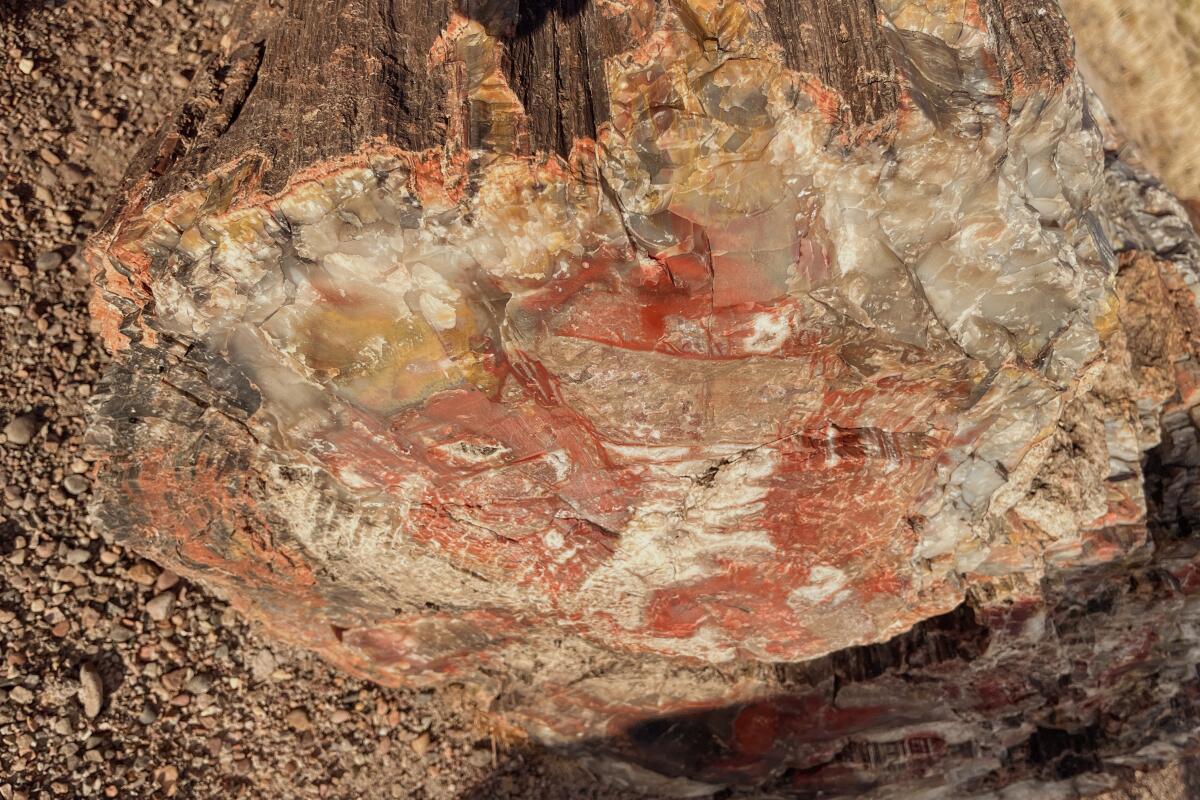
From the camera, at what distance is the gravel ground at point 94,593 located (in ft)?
9.56

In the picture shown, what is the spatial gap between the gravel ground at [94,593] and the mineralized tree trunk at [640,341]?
0.53 metres

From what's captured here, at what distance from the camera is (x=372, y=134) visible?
1750mm

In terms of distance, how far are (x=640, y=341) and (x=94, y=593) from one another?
222 centimetres

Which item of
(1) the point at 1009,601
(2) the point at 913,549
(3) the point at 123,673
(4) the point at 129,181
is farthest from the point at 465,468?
(1) the point at 1009,601

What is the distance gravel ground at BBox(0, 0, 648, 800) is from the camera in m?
2.91

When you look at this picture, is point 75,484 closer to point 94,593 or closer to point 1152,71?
point 94,593

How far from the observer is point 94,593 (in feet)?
9.89

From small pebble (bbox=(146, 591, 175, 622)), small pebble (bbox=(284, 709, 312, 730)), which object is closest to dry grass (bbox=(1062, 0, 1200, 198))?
small pebble (bbox=(284, 709, 312, 730))

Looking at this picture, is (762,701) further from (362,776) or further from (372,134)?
(372,134)

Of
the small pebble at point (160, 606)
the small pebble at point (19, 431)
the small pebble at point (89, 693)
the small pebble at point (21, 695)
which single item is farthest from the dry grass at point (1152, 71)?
the small pebble at point (21, 695)

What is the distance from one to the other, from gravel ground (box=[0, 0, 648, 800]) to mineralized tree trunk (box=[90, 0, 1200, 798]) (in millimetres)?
527

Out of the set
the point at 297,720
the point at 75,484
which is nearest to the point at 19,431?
the point at 75,484

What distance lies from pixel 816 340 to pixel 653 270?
41 centimetres

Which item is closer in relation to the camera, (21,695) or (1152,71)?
(21,695)
